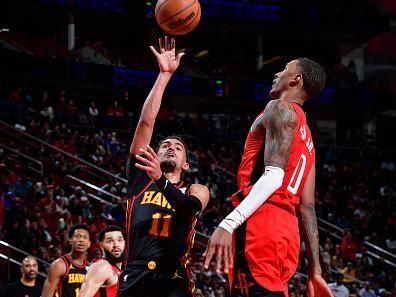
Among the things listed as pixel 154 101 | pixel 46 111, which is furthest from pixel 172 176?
pixel 46 111

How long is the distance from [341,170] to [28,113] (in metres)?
9.64

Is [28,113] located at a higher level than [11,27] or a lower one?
lower

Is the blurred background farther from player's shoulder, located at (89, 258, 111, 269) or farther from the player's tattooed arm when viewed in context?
the player's tattooed arm

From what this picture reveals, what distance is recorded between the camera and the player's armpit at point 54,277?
7.83 metres

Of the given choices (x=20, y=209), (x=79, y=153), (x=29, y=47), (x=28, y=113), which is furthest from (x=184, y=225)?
(x=29, y=47)

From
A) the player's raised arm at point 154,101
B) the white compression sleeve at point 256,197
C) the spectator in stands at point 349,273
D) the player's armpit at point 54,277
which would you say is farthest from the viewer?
the spectator in stands at point 349,273

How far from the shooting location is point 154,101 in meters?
5.77

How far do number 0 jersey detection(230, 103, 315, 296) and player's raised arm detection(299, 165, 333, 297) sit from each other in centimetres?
10

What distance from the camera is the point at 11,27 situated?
87.1ft

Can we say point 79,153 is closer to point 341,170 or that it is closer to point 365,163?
point 341,170

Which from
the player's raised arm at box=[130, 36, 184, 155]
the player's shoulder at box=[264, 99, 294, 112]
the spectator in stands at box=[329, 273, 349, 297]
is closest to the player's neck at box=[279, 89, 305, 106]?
the player's shoulder at box=[264, 99, 294, 112]

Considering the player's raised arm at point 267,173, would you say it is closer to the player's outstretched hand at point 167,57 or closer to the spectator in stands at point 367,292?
the player's outstretched hand at point 167,57

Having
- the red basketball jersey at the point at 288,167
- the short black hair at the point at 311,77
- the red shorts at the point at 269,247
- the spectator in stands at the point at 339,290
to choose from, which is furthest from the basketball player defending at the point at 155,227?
the spectator in stands at the point at 339,290

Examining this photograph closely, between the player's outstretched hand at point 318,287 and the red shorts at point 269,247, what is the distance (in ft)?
0.63
